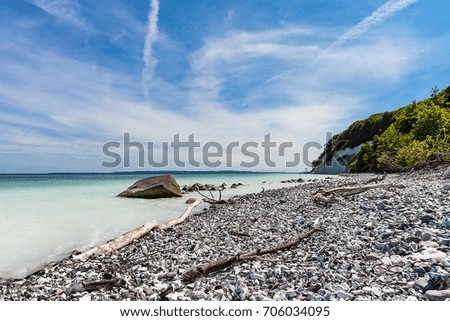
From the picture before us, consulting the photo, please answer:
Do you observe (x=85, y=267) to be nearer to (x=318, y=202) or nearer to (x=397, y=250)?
(x=397, y=250)

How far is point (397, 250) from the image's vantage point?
17.6ft

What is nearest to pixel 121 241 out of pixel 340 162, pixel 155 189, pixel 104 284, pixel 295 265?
pixel 104 284

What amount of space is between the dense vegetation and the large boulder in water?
59.9 feet

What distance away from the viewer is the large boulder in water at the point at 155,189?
2420cm

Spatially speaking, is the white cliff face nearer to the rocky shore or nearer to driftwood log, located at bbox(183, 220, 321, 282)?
the rocky shore

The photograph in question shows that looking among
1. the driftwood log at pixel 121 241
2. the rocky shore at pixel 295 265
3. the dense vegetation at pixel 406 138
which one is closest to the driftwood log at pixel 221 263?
the rocky shore at pixel 295 265

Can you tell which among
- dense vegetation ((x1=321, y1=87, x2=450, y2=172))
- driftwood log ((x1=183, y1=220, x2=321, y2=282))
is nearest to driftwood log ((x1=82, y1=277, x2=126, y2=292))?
driftwood log ((x1=183, y1=220, x2=321, y2=282))

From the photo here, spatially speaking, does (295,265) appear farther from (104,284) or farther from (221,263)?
(104,284)

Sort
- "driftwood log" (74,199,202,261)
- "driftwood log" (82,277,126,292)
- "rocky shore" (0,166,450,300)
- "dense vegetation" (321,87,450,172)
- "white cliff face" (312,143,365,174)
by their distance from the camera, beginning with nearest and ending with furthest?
"rocky shore" (0,166,450,300), "driftwood log" (82,277,126,292), "driftwood log" (74,199,202,261), "dense vegetation" (321,87,450,172), "white cliff face" (312,143,365,174)

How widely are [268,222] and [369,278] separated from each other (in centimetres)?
556

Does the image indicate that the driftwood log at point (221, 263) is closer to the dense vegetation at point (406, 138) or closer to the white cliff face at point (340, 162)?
the dense vegetation at point (406, 138)

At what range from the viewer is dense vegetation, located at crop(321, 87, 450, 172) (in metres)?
24.1

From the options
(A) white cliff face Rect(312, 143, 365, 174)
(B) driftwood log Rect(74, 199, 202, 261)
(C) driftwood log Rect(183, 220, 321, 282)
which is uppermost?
(A) white cliff face Rect(312, 143, 365, 174)
